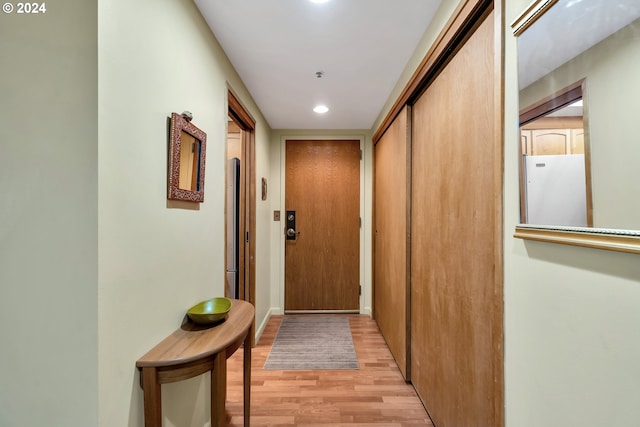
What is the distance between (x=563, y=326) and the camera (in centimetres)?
70

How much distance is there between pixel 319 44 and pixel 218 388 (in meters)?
1.88

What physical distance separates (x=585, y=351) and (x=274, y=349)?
2367mm

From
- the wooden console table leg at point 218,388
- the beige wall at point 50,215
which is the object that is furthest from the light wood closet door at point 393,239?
the beige wall at point 50,215

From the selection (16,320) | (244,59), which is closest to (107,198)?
(16,320)

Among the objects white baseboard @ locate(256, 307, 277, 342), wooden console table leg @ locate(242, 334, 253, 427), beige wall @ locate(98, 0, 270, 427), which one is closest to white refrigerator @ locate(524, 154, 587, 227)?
beige wall @ locate(98, 0, 270, 427)

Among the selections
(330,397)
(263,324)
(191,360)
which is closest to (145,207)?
(191,360)

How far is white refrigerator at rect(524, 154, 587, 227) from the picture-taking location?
0.64 metres

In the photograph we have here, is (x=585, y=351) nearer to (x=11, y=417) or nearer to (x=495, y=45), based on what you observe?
(x=495, y=45)

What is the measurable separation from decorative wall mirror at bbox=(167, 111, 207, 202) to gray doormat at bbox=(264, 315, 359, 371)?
5.56 ft

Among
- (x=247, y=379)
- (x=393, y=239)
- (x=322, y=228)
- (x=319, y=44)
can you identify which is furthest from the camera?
(x=322, y=228)

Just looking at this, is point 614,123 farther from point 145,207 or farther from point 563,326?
point 145,207

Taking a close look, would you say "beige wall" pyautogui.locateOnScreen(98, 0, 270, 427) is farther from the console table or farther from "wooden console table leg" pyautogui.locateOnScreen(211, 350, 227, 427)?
"wooden console table leg" pyautogui.locateOnScreen(211, 350, 227, 427)

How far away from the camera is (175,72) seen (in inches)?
46.1

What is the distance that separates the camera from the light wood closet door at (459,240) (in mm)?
1044
